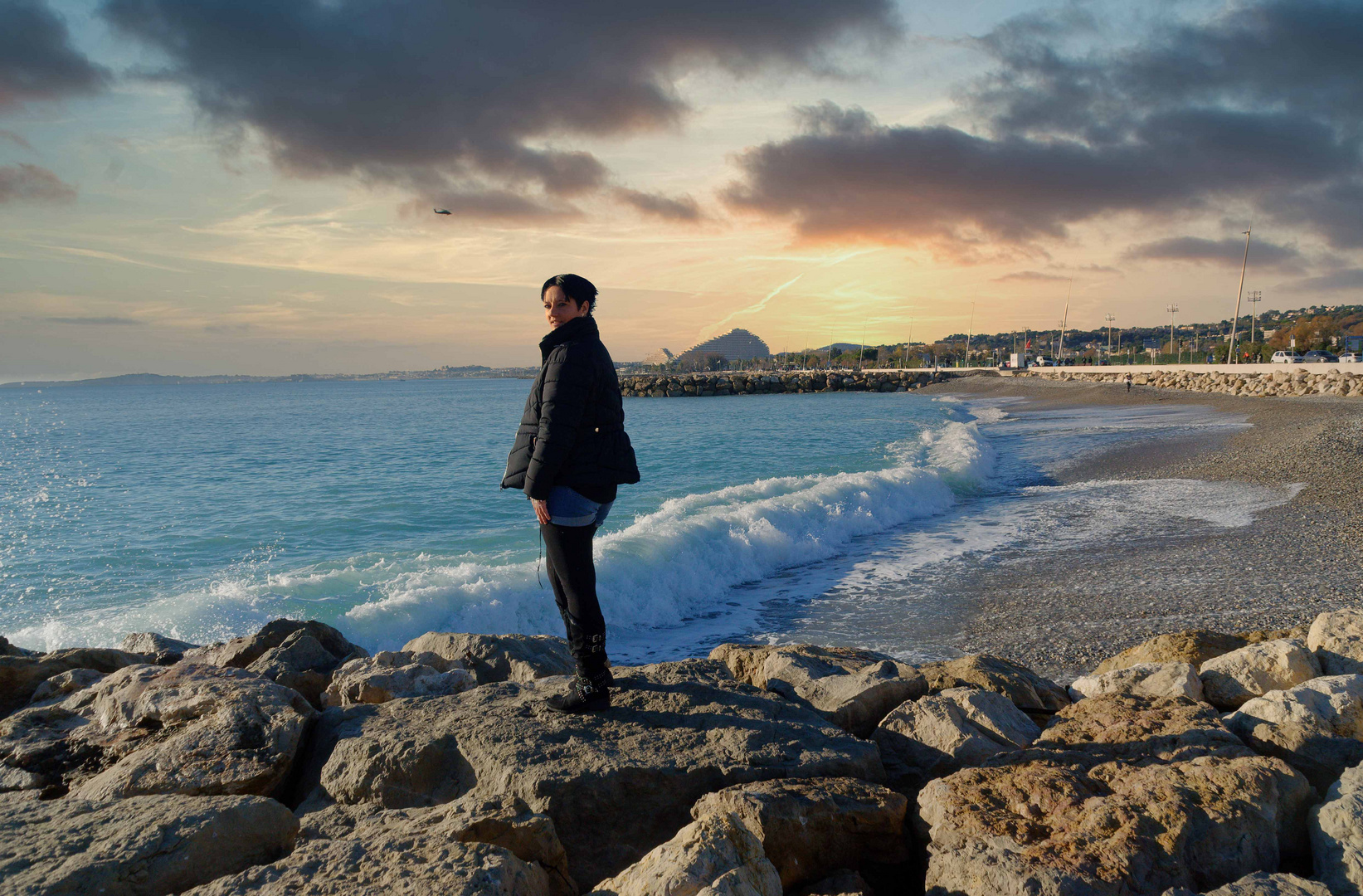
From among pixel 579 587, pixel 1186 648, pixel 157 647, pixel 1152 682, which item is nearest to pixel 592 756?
pixel 579 587

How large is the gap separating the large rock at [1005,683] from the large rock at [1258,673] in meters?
0.81

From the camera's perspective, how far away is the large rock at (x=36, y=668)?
4480 millimetres

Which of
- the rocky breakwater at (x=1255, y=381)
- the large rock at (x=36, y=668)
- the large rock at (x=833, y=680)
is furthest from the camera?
the rocky breakwater at (x=1255, y=381)

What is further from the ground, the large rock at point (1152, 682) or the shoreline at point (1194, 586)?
the large rock at point (1152, 682)

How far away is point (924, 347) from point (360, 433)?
556ft

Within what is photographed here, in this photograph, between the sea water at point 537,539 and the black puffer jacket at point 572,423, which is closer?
the black puffer jacket at point 572,423

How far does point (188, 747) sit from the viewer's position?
320 centimetres

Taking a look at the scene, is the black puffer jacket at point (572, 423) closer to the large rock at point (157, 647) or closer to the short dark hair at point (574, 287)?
the short dark hair at point (574, 287)

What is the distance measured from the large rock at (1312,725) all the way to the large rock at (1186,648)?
1594 mm

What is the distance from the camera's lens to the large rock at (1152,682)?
412 centimetres

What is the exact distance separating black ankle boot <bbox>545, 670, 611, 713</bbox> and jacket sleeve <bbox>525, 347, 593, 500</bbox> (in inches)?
36.4


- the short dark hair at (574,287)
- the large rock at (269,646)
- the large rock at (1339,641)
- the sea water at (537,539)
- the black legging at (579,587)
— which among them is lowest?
the sea water at (537,539)

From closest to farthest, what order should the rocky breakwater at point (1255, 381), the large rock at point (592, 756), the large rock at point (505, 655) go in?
the large rock at point (592, 756), the large rock at point (505, 655), the rocky breakwater at point (1255, 381)

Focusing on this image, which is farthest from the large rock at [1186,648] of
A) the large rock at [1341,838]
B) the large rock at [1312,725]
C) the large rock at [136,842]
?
the large rock at [136,842]
